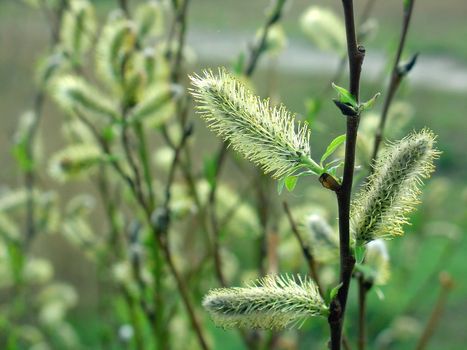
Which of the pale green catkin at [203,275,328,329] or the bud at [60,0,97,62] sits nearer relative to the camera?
the pale green catkin at [203,275,328,329]

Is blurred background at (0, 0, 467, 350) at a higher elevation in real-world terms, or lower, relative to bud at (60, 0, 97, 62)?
lower

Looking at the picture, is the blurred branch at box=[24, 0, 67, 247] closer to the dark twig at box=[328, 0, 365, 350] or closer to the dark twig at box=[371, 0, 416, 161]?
the dark twig at box=[371, 0, 416, 161]

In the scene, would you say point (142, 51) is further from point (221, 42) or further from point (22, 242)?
point (221, 42)

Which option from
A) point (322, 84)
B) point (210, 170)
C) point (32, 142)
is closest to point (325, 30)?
point (210, 170)

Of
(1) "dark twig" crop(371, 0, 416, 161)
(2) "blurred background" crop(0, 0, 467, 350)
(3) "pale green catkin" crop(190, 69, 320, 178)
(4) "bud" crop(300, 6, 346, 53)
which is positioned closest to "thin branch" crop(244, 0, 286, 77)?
(4) "bud" crop(300, 6, 346, 53)

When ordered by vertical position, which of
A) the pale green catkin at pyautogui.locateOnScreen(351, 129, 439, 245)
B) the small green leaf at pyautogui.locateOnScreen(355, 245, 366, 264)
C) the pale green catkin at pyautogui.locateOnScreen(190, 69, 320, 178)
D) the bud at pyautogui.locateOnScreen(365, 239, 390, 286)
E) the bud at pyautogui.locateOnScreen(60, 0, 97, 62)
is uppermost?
the bud at pyautogui.locateOnScreen(60, 0, 97, 62)

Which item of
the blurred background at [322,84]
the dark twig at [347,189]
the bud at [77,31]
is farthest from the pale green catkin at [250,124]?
the blurred background at [322,84]
